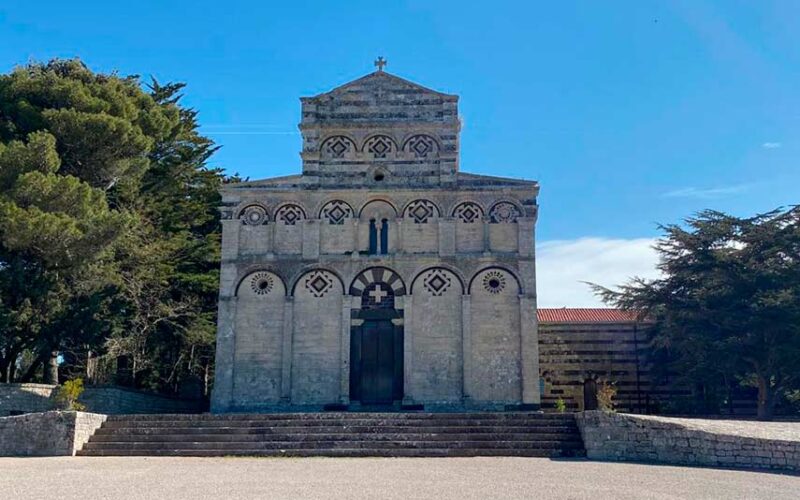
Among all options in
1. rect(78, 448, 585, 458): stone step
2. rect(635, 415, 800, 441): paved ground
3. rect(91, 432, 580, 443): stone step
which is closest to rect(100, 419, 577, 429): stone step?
rect(91, 432, 580, 443): stone step

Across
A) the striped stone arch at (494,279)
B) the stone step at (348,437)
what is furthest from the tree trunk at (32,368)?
the striped stone arch at (494,279)

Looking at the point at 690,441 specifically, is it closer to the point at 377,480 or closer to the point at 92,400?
the point at 377,480

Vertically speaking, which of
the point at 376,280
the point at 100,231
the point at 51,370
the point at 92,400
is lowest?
the point at 92,400

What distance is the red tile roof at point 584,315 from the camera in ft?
104

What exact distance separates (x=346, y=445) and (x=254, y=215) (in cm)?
1080

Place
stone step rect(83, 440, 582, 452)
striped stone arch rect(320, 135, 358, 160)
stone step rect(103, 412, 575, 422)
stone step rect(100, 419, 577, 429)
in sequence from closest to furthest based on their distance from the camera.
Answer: stone step rect(83, 440, 582, 452)
stone step rect(100, 419, 577, 429)
stone step rect(103, 412, 575, 422)
striped stone arch rect(320, 135, 358, 160)

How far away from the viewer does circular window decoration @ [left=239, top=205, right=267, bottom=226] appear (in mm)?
26984

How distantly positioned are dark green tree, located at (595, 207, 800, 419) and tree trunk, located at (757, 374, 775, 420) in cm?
3

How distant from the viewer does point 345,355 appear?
25578 millimetres

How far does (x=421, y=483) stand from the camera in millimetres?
12898

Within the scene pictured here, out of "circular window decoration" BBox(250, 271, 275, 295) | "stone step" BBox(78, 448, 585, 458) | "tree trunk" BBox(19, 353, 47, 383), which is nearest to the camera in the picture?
"stone step" BBox(78, 448, 585, 458)

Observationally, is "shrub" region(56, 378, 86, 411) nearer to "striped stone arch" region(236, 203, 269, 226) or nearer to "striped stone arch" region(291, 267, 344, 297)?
"striped stone arch" region(291, 267, 344, 297)

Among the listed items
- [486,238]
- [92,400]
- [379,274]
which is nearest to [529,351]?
[486,238]

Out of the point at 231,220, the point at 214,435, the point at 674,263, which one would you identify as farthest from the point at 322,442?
the point at 674,263
